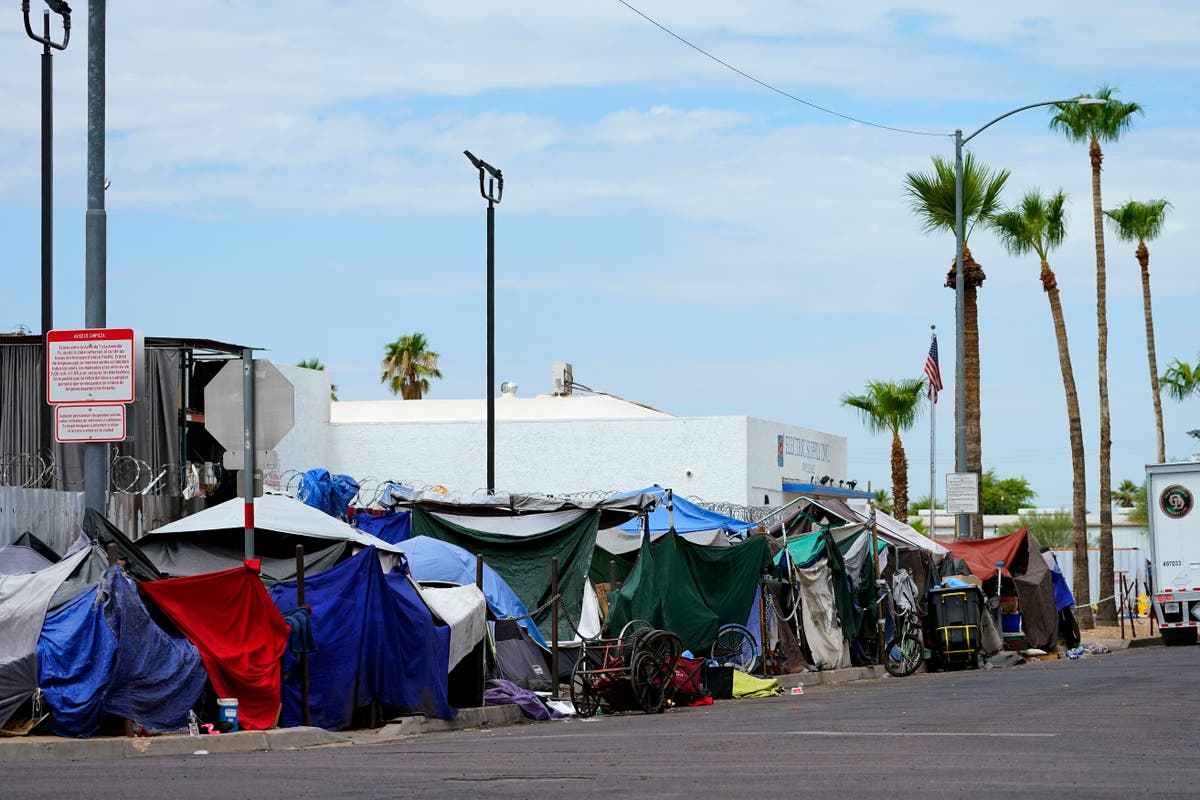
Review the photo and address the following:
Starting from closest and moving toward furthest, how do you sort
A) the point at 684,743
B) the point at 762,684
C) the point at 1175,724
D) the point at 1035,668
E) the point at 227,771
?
the point at 227,771, the point at 684,743, the point at 1175,724, the point at 762,684, the point at 1035,668

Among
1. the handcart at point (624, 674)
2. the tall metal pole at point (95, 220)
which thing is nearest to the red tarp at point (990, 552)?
the handcart at point (624, 674)

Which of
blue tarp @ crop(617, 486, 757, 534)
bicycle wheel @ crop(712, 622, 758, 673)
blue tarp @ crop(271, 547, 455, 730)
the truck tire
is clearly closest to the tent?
blue tarp @ crop(617, 486, 757, 534)

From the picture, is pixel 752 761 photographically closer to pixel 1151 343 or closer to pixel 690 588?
pixel 690 588

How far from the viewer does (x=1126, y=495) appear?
411ft

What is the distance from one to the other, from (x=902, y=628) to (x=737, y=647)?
16.9 feet

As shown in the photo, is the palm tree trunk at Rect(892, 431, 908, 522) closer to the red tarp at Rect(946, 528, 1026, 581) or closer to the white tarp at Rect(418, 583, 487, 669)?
the red tarp at Rect(946, 528, 1026, 581)

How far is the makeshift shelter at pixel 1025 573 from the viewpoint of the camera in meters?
32.8

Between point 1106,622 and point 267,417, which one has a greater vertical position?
point 267,417

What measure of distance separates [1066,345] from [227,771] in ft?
121

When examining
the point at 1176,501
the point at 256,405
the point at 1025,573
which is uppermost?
the point at 256,405

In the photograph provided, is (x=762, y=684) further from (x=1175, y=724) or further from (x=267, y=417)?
(x=267, y=417)

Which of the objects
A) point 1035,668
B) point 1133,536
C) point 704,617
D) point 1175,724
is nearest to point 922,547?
point 1035,668

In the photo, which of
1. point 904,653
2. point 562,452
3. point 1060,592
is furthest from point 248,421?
point 562,452

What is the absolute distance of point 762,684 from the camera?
2281cm
